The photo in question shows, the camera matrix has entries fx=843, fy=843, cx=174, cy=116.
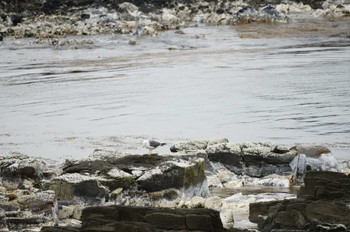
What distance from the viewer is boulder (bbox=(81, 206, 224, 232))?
30.5 feet

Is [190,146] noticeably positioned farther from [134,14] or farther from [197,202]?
[134,14]

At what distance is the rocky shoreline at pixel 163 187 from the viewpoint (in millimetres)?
9734

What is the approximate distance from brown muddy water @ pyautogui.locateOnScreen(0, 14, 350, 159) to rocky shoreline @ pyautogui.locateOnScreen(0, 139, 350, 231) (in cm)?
246

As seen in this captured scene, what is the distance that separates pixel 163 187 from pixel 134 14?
55707mm

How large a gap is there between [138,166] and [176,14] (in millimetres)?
56459

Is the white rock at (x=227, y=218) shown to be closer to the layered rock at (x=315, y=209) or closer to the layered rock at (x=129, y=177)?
the layered rock at (x=315, y=209)

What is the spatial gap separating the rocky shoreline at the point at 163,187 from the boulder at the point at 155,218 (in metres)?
0.01

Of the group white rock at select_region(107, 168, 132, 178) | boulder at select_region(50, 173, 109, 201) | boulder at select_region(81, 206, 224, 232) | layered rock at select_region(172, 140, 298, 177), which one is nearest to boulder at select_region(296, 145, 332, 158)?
layered rock at select_region(172, 140, 298, 177)

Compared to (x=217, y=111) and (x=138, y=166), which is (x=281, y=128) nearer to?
(x=217, y=111)

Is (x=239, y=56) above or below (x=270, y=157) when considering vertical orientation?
below

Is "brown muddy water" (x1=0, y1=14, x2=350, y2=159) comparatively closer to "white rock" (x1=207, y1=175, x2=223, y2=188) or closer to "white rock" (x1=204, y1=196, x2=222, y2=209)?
"white rock" (x1=207, y1=175, x2=223, y2=188)

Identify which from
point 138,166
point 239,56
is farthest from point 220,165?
point 239,56

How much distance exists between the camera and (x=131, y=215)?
31.8ft

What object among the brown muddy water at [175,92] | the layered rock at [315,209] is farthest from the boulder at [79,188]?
the brown muddy water at [175,92]
